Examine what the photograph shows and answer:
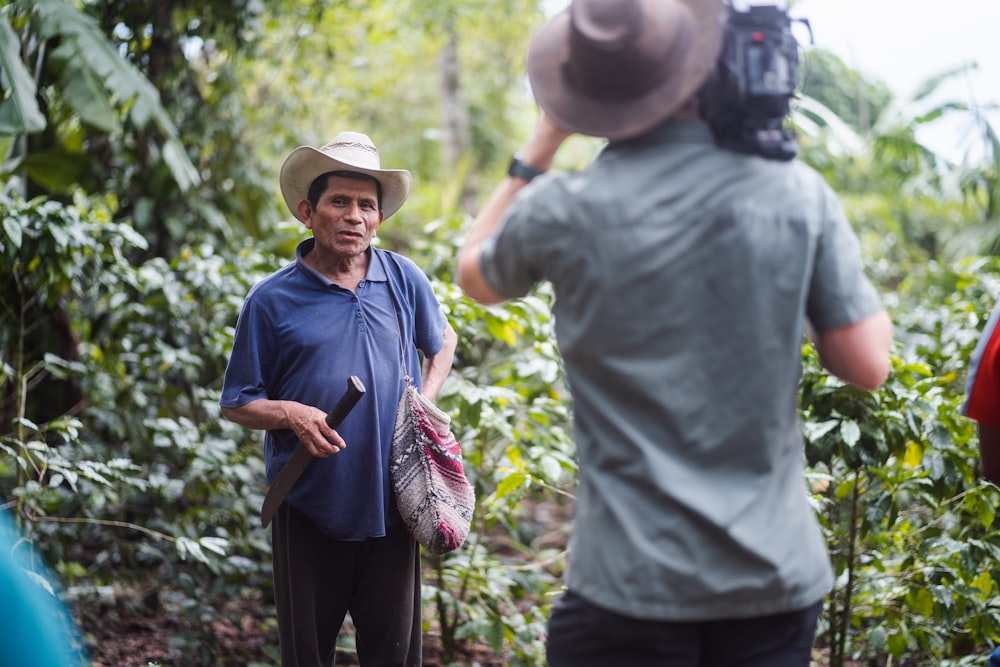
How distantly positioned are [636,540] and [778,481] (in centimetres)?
29

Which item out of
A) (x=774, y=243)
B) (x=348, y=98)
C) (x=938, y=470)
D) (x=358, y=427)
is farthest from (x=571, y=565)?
(x=348, y=98)

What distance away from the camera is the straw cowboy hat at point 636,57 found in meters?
1.78

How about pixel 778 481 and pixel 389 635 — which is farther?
pixel 389 635

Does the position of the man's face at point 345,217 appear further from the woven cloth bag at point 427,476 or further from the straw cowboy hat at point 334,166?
the woven cloth bag at point 427,476

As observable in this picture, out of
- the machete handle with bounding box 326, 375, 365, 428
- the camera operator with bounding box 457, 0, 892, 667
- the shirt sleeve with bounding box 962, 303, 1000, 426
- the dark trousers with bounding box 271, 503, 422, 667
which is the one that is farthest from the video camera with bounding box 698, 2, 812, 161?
the dark trousers with bounding box 271, 503, 422, 667

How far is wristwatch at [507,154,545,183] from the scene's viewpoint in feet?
6.60

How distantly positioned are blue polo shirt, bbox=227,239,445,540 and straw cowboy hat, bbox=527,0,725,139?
4.21ft


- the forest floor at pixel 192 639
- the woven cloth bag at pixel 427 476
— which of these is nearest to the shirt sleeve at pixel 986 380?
the woven cloth bag at pixel 427 476

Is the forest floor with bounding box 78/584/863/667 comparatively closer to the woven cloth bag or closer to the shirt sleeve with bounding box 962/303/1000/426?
the woven cloth bag

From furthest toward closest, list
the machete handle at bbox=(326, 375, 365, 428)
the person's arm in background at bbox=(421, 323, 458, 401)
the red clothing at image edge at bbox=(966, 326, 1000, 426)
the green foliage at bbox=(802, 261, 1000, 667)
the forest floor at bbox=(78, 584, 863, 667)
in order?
A: the forest floor at bbox=(78, 584, 863, 667), the green foliage at bbox=(802, 261, 1000, 667), the person's arm in background at bbox=(421, 323, 458, 401), the machete handle at bbox=(326, 375, 365, 428), the red clothing at image edge at bbox=(966, 326, 1000, 426)

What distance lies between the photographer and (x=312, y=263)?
10.1ft

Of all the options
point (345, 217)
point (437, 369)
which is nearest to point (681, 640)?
point (437, 369)

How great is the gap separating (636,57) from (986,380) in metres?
1.14

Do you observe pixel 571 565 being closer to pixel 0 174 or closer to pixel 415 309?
pixel 415 309
